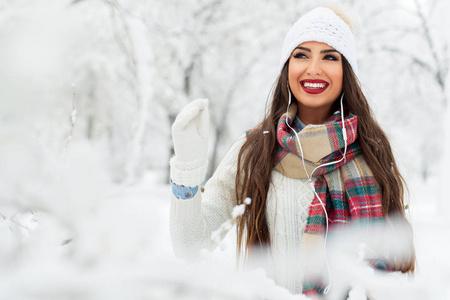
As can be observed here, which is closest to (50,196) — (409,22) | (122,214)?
(122,214)

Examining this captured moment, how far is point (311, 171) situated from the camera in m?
1.56

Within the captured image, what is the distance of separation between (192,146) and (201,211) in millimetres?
364

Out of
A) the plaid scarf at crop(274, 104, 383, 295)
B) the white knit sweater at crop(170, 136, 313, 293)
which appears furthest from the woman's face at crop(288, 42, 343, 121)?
the white knit sweater at crop(170, 136, 313, 293)

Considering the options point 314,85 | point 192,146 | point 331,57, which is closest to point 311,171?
point 314,85

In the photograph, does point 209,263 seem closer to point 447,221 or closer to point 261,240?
point 261,240

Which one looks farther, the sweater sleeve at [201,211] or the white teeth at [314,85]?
the white teeth at [314,85]

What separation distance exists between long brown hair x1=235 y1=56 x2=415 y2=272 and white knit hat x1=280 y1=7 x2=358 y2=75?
2.6 inches

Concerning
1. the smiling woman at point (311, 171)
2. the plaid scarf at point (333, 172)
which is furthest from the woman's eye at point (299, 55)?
the plaid scarf at point (333, 172)

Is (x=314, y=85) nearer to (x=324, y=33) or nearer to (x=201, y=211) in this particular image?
(x=324, y=33)

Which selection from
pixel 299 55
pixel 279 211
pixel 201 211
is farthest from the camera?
pixel 299 55

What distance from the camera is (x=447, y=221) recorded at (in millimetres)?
4922

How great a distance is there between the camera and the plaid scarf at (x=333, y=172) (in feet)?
4.72

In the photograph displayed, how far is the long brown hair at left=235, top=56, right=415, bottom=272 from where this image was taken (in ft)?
4.90

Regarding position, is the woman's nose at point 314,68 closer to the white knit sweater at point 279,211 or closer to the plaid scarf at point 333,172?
the plaid scarf at point 333,172
